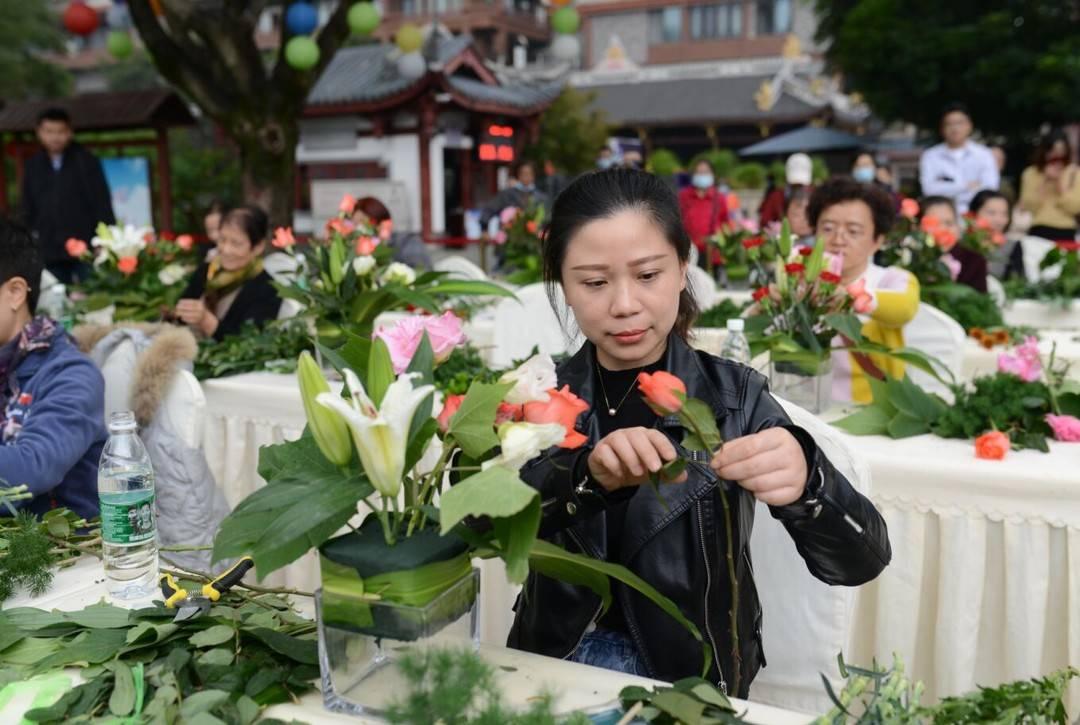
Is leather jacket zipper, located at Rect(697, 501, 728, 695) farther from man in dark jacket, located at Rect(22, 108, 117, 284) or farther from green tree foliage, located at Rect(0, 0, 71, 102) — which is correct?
green tree foliage, located at Rect(0, 0, 71, 102)

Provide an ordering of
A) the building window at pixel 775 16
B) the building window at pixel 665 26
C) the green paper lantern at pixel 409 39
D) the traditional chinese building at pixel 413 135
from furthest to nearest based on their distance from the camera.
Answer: the building window at pixel 665 26
the building window at pixel 775 16
the traditional chinese building at pixel 413 135
the green paper lantern at pixel 409 39

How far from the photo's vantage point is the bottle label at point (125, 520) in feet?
4.37

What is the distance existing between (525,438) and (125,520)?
736 millimetres

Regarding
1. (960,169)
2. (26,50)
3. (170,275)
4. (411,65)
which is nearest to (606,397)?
(170,275)

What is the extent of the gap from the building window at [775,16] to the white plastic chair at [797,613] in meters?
32.8

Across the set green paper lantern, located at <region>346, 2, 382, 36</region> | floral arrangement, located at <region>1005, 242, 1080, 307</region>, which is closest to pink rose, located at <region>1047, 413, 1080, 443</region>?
floral arrangement, located at <region>1005, 242, 1080, 307</region>

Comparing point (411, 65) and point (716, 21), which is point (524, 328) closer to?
point (411, 65)

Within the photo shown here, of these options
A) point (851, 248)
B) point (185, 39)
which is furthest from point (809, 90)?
point (851, 248)

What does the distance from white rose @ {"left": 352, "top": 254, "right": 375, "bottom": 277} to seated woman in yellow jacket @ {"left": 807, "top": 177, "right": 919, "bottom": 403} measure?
1.30 meters

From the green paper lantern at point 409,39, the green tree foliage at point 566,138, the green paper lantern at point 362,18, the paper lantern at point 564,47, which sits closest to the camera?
the green paper lantern at point 362,18

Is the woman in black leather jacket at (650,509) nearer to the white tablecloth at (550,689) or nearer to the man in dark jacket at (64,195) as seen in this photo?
the white tablecloth at (550,689)

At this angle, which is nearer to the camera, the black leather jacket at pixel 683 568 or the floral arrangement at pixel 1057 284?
the black leather jacket at pixel 683 568

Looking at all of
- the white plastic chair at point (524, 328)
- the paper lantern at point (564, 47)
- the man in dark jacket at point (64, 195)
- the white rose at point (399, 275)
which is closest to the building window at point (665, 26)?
the paper lantern at point (564, 47)

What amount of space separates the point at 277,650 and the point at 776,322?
1.67 meters
